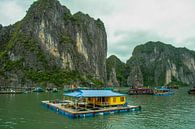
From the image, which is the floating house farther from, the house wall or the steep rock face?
the steep rock face

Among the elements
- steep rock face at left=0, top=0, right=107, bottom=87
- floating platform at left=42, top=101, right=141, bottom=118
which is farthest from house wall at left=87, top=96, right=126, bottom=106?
steep rock face at left=0, top=0, right=107, bottom=87

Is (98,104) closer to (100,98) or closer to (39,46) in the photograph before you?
(100,98)

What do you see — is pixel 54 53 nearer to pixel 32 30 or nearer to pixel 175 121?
pixel 32 30

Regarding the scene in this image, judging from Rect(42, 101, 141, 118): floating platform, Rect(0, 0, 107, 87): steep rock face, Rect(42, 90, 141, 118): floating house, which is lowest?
Rect(42, 101, 141, 118): floating platform

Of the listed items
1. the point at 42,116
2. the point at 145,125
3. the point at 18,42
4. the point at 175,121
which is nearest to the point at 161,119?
the point at 175,121

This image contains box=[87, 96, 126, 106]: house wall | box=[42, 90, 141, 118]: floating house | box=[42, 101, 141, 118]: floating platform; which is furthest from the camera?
box=[87, 96, 126, 106]: house wall

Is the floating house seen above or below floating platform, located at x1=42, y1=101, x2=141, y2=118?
above

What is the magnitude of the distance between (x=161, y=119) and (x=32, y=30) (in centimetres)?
14842

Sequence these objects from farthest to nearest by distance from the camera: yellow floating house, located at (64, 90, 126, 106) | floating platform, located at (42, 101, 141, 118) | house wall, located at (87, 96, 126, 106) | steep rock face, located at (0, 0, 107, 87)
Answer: steep rock face, located at (0, 0, 107, 87)
house wall, located at (87, 96, 126, 106)
yellow floating house, located at (64, 90, 126, 106)
floating platform, located at (42, 101, 141, 118)

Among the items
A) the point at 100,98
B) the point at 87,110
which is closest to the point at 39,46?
the point at 100,98

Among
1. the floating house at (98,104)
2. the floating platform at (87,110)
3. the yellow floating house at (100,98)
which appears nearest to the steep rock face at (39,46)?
the floating house at (98,104)

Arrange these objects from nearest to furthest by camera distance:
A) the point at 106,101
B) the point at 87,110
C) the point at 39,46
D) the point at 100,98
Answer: the point at 87,110
the point at 100,98
the point at 106,101
the point at 39,46

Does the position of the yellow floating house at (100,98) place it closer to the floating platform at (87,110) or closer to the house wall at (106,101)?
the house wall at (106,101)

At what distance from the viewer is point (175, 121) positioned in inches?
1740
